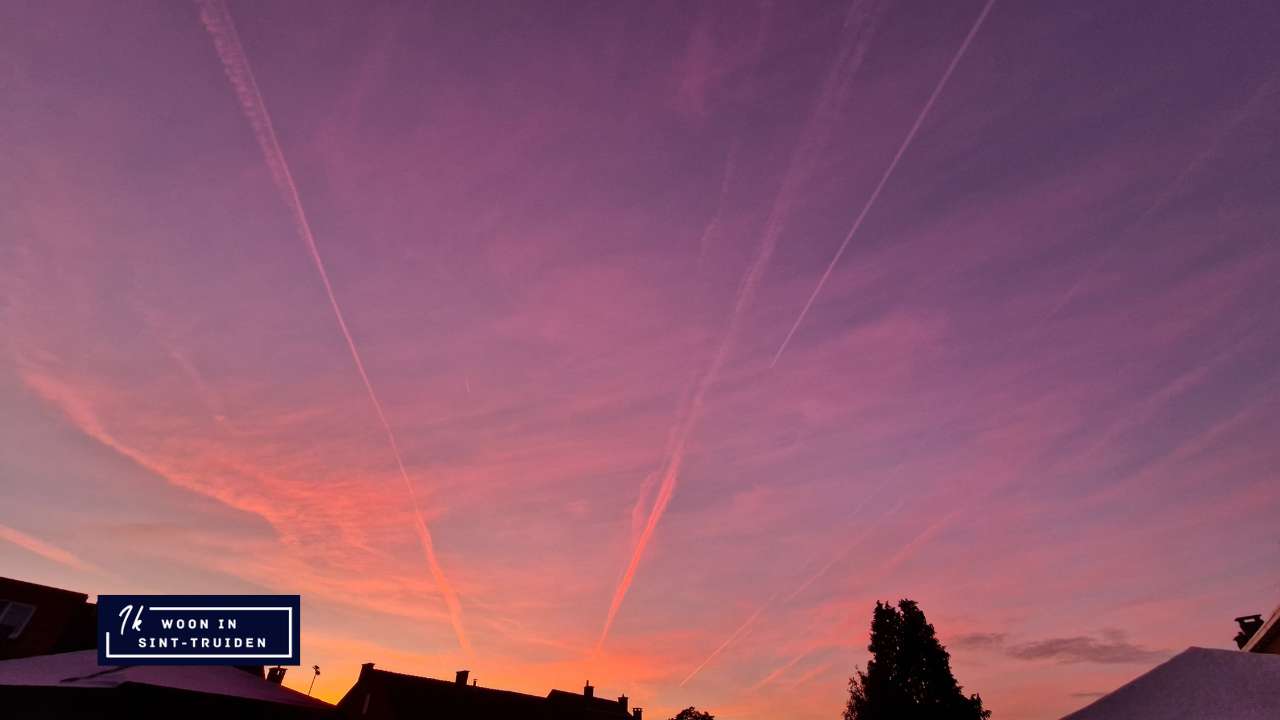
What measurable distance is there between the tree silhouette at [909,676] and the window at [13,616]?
48.9m

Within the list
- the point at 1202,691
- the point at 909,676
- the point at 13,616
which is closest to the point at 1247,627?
the point at 909,676

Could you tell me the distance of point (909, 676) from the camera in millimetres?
41375

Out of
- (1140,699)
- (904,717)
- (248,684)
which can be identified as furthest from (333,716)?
(904,717)

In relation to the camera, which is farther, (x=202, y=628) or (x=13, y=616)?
(x=13, y=616)

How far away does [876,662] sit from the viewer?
4300 centimetres

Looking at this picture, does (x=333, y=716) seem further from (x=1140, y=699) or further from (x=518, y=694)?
(x=518, y=694)

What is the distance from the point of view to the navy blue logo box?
15.4 meters

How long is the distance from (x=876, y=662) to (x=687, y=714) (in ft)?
136

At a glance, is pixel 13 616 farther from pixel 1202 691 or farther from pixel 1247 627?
pixel 1247 627

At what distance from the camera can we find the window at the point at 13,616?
26734 millimetres

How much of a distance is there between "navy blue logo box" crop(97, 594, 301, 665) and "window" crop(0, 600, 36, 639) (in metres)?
18.3

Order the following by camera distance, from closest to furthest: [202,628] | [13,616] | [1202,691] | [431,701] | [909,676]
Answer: [1202,691] < [202,628] < [13,616] < [909,676] < [431,701]

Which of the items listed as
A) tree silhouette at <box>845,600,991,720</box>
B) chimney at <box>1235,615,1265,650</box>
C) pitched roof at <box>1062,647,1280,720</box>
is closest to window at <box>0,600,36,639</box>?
pitched roof at <box>1062,647,1280,720</box>

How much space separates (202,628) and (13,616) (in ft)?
65.7
